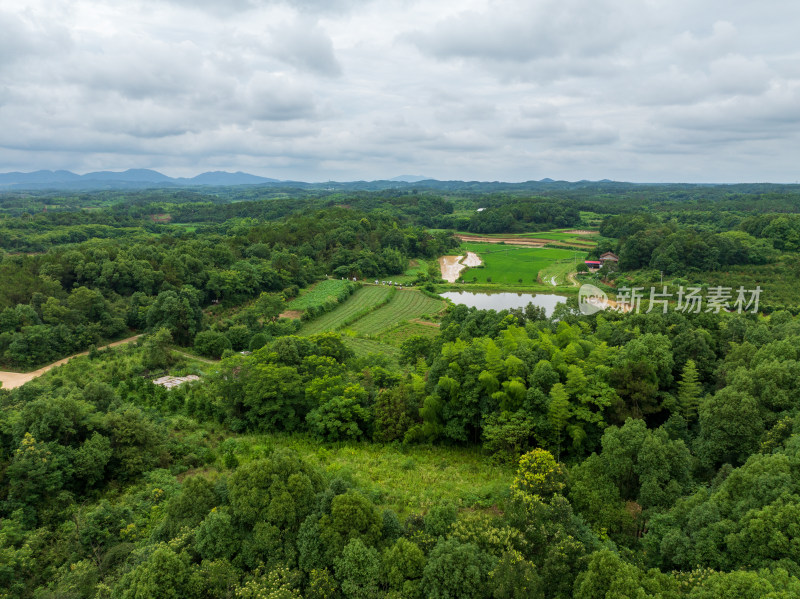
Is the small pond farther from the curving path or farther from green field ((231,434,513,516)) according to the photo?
the curving path

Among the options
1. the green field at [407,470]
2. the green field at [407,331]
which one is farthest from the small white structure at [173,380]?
the green field at [407,331]

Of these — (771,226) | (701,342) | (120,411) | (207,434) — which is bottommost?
(207,434)

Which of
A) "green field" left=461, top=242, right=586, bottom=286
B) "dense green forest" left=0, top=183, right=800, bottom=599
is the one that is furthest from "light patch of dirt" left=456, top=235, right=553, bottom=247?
"dense green forest" left=0, top=183, right=800, bottom=599

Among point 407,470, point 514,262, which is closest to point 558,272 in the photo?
point 514,262

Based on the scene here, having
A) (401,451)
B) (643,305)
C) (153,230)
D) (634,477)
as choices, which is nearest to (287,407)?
(401,451)

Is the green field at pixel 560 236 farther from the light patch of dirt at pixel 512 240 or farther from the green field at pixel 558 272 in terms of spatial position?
the green field at pixel 558 272

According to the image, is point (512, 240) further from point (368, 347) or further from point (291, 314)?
point (368, 347)

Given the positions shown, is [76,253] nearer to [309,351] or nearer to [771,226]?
[309,351]
